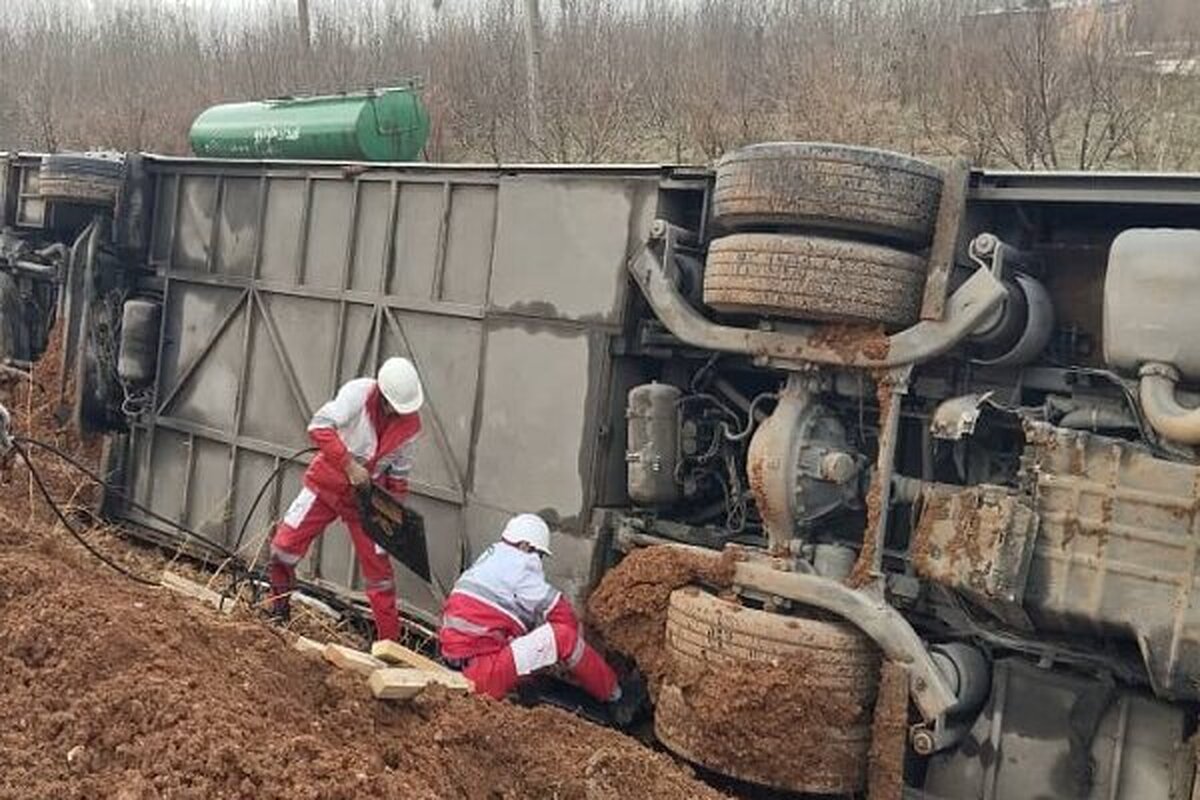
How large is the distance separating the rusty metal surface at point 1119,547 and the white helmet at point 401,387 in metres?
3.01

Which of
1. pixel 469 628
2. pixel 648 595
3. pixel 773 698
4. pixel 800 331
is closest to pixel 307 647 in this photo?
pixel 469 628

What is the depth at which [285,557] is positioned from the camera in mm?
6508

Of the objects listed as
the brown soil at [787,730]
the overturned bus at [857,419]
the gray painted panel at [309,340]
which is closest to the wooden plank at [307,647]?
the overturned bus at [857,419]

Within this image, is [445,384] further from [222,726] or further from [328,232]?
[222,726]

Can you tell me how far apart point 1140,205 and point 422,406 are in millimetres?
3582

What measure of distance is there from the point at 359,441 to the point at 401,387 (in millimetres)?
379

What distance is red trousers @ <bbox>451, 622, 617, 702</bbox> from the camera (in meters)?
5.24

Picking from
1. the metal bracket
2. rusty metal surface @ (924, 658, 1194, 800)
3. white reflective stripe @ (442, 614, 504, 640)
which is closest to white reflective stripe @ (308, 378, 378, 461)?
white reflective stripe @ (442, 614, 504, 640)

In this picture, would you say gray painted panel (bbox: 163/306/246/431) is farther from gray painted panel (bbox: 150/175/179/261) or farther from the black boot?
the black boot

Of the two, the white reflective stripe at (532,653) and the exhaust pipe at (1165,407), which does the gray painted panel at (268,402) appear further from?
the exhaust pipe at (1165,407)

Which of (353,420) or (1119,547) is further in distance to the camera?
(353,420)

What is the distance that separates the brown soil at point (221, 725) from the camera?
10.3 feet

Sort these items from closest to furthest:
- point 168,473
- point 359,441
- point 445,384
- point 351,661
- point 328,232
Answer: point 351,661 < point 359,441 < point 445,384 < point 328,232 < point 168,473

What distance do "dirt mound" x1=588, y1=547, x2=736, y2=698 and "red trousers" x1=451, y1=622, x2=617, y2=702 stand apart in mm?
132
